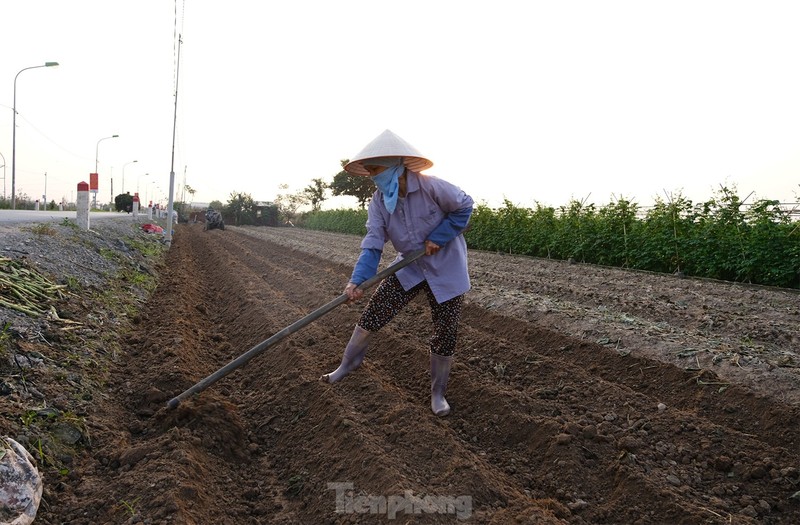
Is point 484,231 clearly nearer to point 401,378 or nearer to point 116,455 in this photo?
point 401,378

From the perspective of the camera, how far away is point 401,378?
175 inches

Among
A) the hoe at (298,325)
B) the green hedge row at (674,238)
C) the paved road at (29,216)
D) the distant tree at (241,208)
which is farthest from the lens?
the distant tree at (241,208)

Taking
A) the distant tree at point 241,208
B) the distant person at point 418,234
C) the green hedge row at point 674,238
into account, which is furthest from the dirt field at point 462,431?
the distant tree at point 241,208

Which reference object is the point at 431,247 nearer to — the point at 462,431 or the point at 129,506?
the point at 462,431

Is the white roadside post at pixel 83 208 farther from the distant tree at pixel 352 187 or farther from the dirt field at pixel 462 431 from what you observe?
the distant tree at pixel 352 187

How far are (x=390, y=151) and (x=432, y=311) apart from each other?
1.01 metres

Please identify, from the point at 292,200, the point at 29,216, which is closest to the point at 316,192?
the point at 292,200

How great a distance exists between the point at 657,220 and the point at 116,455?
12.7 metres

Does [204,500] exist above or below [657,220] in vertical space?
below

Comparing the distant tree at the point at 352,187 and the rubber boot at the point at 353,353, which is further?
the distant tree at the point at 352,187

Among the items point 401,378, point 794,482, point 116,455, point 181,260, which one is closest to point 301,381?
point 401,378

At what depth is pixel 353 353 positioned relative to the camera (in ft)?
12.8

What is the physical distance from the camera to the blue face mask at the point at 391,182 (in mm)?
3395

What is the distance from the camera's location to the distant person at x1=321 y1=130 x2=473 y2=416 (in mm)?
3412
